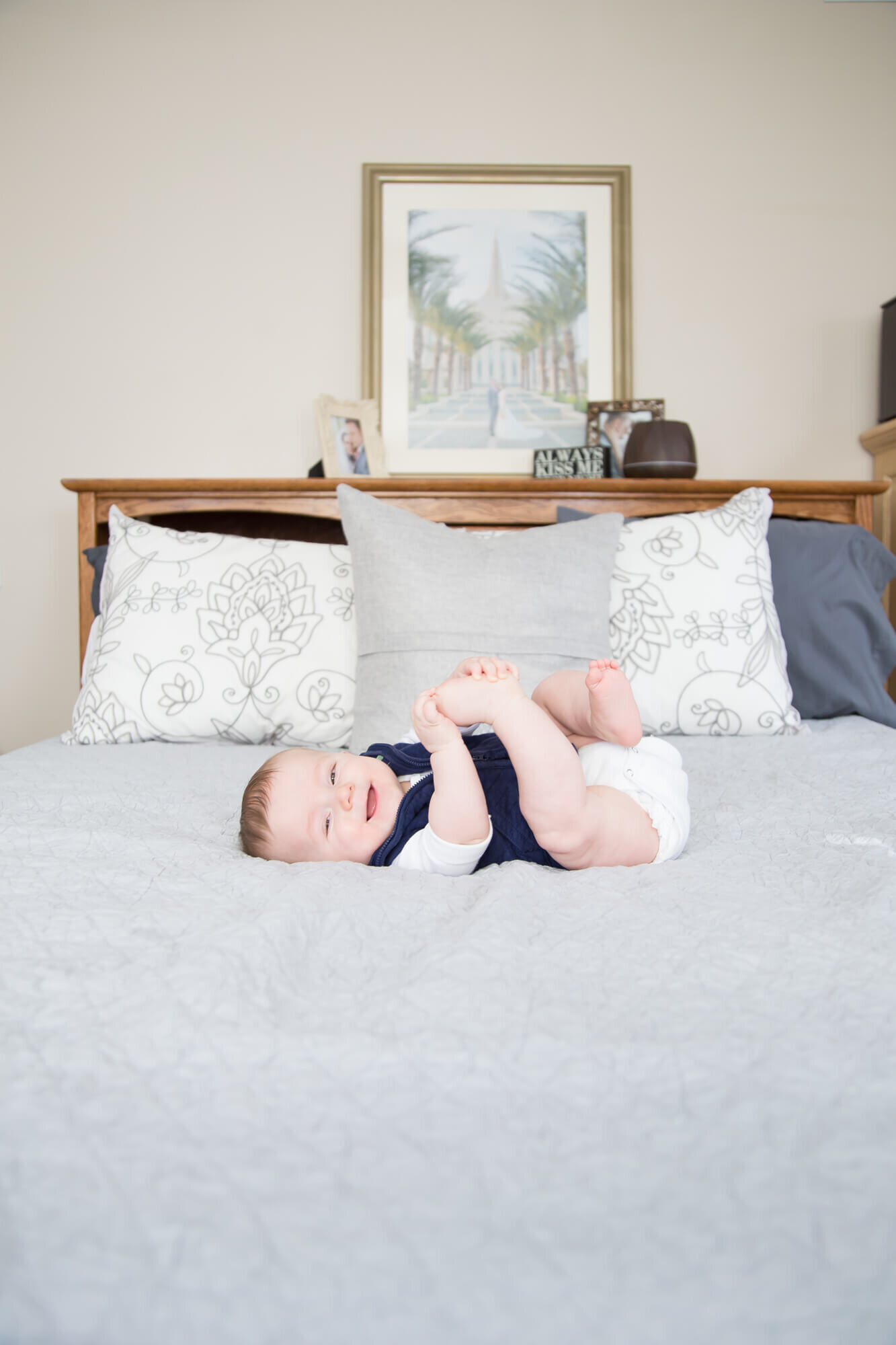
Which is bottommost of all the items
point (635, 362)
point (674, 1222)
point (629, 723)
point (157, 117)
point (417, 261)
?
point (674, 1222)

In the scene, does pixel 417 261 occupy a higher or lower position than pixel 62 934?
higher

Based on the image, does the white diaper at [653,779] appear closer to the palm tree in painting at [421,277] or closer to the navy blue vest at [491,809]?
the navy blue vest at [491,809]

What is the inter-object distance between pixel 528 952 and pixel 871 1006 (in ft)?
0.69

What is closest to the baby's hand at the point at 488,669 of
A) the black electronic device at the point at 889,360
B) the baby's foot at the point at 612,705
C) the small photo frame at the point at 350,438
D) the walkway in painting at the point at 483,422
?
the baby's foot at the point at 612,705

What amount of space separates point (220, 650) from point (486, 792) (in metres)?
0.75

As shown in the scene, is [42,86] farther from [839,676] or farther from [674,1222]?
[674,1222]

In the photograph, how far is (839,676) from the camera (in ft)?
5.55

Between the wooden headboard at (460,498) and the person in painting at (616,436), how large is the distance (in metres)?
0.26

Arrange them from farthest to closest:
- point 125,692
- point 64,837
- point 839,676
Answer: point 839,676 < point 125,692 < point 64,837

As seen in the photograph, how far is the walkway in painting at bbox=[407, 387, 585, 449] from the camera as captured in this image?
2.36 metres

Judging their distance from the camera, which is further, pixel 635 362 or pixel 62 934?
pixel 635 362

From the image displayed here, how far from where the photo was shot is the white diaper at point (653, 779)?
92 centimetres

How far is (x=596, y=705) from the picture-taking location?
989 mm

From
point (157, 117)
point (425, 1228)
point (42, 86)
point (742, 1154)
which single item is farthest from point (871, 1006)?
point (42, 86)
